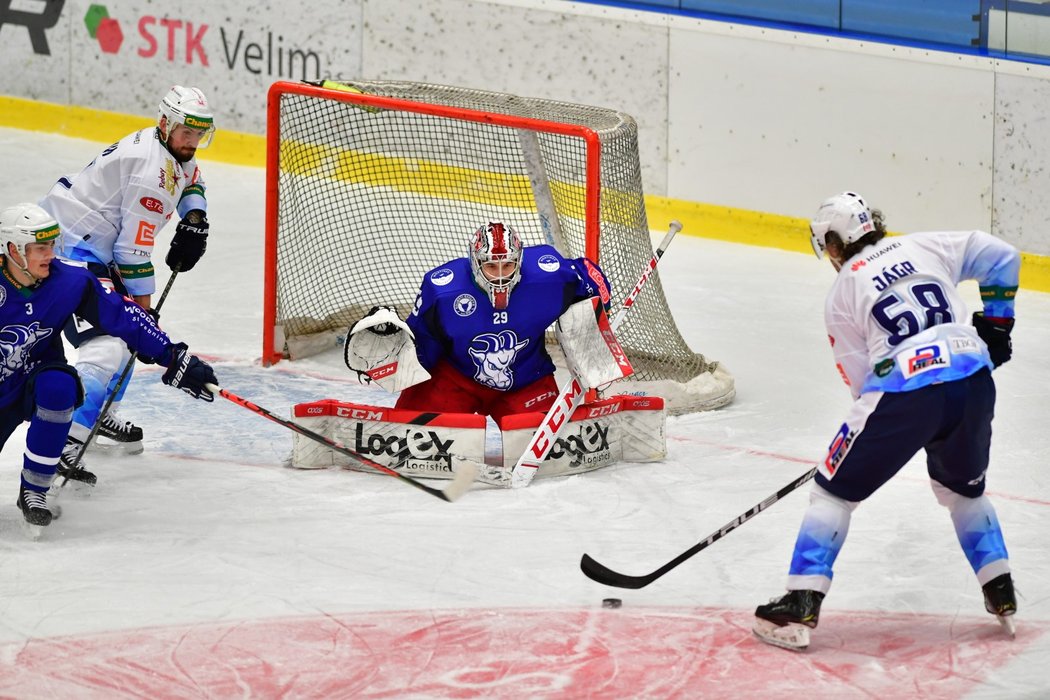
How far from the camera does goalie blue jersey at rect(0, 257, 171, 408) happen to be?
14.1 ft

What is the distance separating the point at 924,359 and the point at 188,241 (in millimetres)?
2660

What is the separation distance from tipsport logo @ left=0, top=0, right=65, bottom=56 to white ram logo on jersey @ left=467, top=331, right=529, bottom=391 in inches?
182

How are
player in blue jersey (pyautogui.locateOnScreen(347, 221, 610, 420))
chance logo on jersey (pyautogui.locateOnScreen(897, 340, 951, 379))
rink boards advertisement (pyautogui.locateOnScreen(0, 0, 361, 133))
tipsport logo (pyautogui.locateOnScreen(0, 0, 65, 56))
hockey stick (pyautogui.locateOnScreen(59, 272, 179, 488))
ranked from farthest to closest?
tipsport logo (pyautogui.locateOnScreen(0, 0, 65, 56)), rink boards advertisement (pyautogui.locateOnScreen(0, 0, 361, 133)), player in blue jersey (pyautogui.locateOnScreen(347, 221, 610, 420)), hockey stick (pyautogui.locateOnScreen(59, 272, 179, 488)), chance logo on jersey (pyautogui.locateOnScreen(897, 340, 951, 379))

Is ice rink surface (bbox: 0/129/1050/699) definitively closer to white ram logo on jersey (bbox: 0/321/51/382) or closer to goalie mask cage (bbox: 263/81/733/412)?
goalie mask cage (bbox: 263/81/733/412)

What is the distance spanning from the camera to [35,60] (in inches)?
346

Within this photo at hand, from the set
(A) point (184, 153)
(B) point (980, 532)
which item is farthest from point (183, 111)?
(B) point (980, 532)

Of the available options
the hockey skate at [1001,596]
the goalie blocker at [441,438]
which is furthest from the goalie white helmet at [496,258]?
the hockey skate at [1001,596]

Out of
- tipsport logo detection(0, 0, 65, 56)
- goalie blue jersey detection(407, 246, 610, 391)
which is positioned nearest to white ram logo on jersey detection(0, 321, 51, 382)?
goalie blue jersey detection(407, 246, 610, 391)

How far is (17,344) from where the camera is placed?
4336 millimetres

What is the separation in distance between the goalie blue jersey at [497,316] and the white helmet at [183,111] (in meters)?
0.85

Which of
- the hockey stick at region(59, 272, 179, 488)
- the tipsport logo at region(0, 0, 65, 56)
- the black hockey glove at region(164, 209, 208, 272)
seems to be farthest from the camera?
the tipsport logo at region(0, 0, 65, 56)

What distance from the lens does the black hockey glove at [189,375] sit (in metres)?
4.49

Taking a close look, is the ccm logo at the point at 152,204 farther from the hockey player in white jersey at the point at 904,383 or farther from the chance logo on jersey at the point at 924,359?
the chance logo on jersey at the point at 924,359

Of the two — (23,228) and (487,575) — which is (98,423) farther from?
(487,575)
